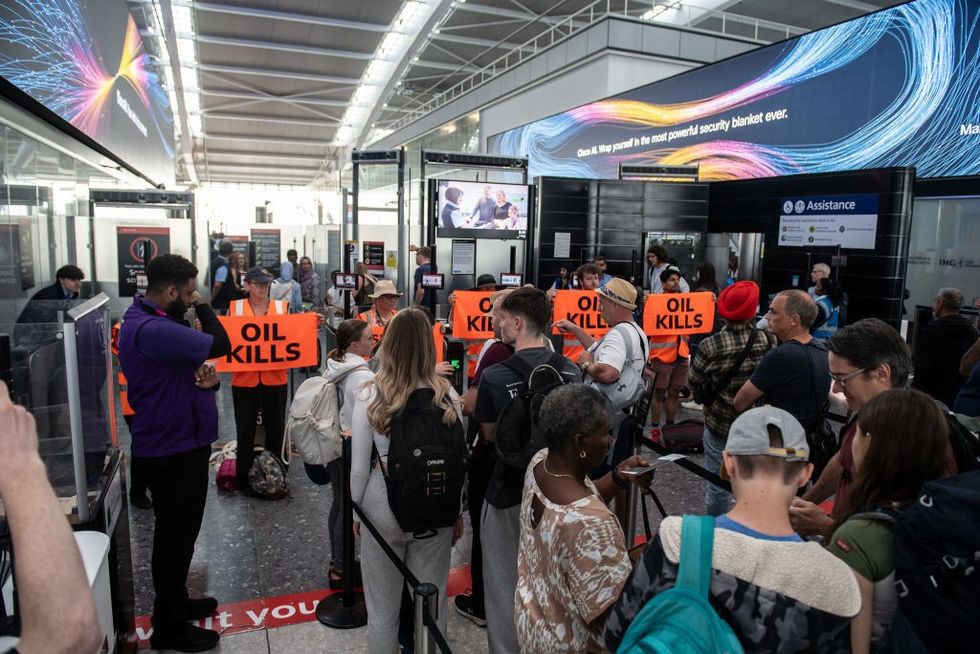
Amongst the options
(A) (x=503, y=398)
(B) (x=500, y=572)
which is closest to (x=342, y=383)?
(A) (x=503, y=398)

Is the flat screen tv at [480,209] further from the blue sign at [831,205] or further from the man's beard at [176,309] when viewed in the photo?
the man's beard at [176,309]

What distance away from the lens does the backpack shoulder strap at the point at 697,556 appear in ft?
4.55

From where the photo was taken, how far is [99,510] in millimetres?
2646

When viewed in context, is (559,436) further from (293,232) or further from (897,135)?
(293,232)

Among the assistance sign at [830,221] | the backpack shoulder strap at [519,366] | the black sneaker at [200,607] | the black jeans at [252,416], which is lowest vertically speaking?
the black sneaker at [200,607]

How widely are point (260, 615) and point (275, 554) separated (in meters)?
0.72

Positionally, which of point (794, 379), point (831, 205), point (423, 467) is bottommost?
point (423, 467)

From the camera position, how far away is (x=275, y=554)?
4.21 m

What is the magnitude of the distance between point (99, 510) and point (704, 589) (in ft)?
7.92

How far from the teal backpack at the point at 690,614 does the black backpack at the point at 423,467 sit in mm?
1208

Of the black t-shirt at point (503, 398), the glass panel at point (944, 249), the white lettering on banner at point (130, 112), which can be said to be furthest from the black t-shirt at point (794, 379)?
the white lettering on banner at point (130, 112)

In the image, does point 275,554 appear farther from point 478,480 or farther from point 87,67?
point 87,67

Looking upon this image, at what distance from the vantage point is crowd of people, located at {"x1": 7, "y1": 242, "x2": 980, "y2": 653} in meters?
1.45

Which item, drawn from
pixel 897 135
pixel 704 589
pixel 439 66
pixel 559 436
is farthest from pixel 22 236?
pixel 439 66
